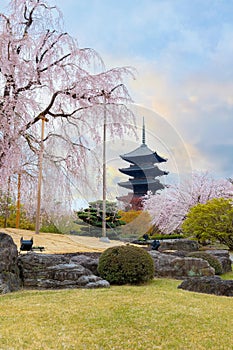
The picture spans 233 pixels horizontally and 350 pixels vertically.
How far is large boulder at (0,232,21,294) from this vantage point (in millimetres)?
6345

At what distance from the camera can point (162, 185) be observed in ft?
83.5

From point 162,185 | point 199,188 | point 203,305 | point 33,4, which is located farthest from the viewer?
point 162,185

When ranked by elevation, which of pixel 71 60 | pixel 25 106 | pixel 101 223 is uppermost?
pixel 71 60

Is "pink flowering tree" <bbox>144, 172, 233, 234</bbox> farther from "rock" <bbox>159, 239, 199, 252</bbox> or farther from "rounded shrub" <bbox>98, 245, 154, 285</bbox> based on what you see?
"rounded shrub" <bbox>98, 245, 154, 285</bbox>

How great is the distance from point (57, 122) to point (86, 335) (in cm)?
595

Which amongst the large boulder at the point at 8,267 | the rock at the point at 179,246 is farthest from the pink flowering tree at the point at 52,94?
the rock at the point at 179,246

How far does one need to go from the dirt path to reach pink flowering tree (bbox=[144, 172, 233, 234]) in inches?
315

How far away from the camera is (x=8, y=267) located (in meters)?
6.56

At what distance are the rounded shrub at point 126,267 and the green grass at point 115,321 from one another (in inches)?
55.2

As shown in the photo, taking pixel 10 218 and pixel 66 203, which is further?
pixel 10 218

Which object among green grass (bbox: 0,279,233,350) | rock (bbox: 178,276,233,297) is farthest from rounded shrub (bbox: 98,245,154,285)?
green grass (bbox: 0,279,233,350)

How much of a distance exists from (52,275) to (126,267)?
150 cm

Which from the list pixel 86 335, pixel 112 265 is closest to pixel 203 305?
pixel 86 335

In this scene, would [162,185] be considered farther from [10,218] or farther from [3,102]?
[3,102]
